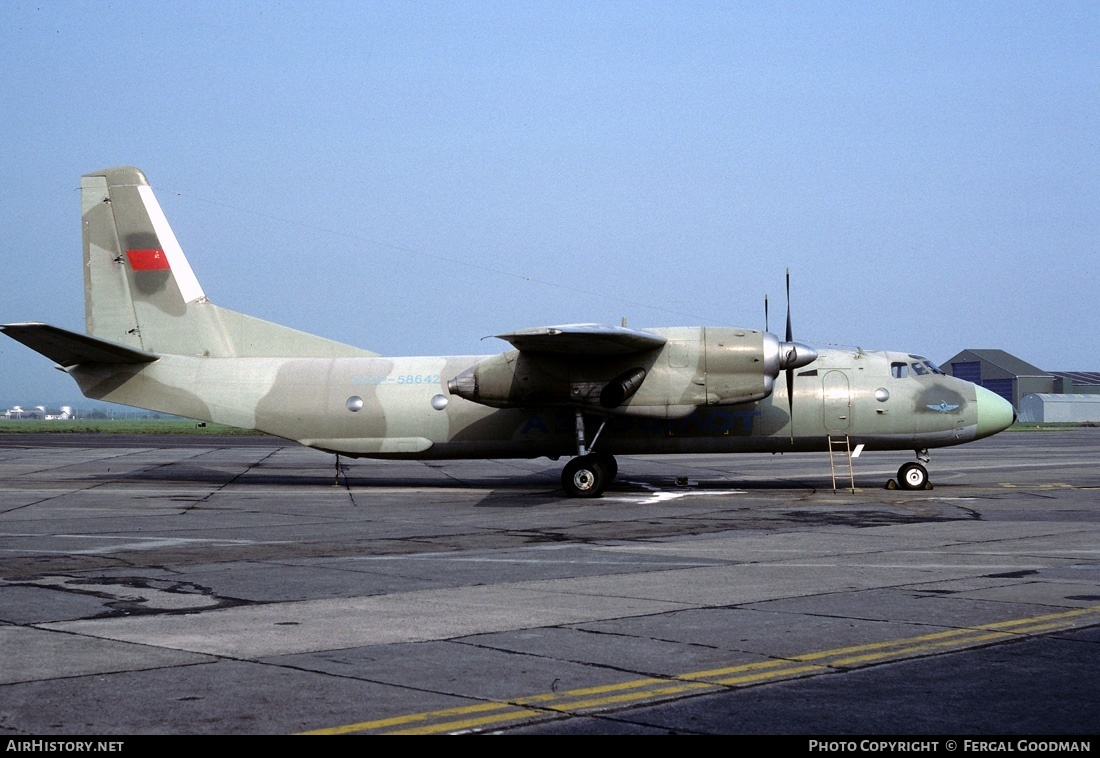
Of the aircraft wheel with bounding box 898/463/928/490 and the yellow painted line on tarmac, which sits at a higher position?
the yellow painted line on tarmac

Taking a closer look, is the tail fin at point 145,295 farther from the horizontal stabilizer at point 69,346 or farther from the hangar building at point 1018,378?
the hangar building at point 1018,378

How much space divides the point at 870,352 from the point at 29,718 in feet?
74.5

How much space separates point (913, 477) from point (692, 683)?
19.2 meters

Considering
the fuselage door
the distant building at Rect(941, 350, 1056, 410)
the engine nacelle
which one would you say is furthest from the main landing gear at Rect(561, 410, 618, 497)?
the distant building at Rect(941, 350, 1056, 410)

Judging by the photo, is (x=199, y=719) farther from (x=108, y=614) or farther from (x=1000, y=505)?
(x=1000, y=505)

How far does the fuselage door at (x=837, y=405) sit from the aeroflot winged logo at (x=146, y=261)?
56.7 ft

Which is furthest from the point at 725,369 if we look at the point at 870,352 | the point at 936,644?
the point at 936,644

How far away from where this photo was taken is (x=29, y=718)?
19.6 feet

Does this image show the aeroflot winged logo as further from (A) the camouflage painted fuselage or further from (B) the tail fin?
(A) the camouflage painted fuselage

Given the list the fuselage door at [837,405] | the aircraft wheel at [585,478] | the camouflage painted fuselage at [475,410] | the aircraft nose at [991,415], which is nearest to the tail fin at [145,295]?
the camouflage painted fuselage at [475,410]

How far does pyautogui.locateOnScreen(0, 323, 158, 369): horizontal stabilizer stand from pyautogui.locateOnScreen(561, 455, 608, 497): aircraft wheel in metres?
11.1

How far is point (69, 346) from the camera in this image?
81.4 feet

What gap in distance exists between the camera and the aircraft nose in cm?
2495

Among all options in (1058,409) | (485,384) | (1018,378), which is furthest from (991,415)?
(1018,378)
